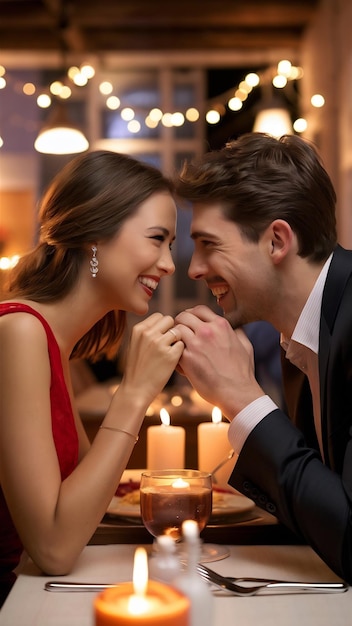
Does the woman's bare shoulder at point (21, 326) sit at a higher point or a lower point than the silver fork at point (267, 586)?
higher

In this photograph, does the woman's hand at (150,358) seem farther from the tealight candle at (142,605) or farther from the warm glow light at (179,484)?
the tealight candle at (142,605)

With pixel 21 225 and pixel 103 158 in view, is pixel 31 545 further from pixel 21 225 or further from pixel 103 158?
pixel 21 225

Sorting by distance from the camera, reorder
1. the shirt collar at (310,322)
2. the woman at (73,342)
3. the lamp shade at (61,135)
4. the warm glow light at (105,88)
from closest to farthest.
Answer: the woman at (73,342)
the shirt collar at (310,322)
the lamp shade at (61,135)
the warm glow light at (105,88)

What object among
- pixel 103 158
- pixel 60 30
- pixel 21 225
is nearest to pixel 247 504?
pixel 103 158

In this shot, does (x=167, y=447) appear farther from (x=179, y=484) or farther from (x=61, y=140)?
(x=61, y=140)

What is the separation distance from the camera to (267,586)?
1.31 meters

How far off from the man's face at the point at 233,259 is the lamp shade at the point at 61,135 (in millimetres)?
3697

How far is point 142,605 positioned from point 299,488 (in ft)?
2.17

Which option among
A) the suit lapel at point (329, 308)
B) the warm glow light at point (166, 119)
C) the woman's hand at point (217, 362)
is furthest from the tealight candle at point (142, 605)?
the warm glow light at point (166, 119)

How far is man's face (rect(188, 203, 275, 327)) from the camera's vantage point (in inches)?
76.5

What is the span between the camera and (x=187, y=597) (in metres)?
0.89

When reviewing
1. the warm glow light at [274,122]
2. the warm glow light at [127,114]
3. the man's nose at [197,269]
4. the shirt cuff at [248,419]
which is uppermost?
the warm glow light at [127,114]

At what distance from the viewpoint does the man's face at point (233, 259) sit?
6.38 feet

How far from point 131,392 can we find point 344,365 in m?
0.42
